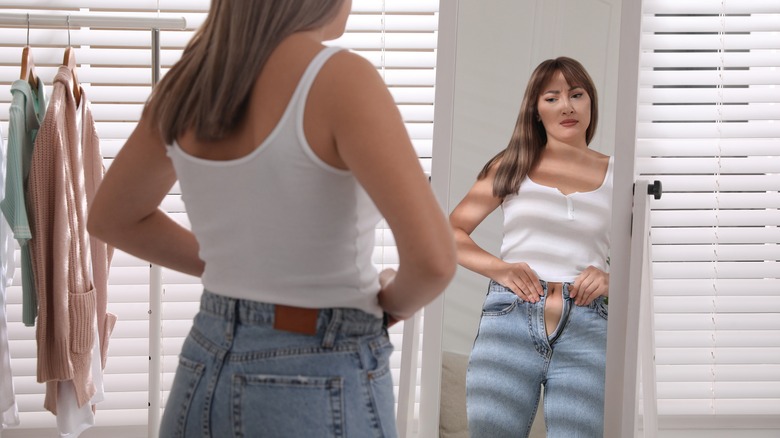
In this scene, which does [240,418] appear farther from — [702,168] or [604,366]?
[702,168]

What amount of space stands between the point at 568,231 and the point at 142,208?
1086 mm

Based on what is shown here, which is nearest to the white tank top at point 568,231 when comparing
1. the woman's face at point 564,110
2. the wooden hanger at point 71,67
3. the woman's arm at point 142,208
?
the woman's face at point 564,110

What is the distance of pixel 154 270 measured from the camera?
7.25ft

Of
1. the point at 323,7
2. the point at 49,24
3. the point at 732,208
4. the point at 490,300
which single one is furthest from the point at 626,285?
the point at 49,24

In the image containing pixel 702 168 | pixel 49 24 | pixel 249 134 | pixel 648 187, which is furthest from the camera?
pixel 702 168

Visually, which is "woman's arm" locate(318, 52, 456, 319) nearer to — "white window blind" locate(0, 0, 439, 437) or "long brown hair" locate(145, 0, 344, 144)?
"long brown hair" locate(145, 0, 344, 144)

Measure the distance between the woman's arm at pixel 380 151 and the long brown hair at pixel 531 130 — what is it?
43.2 inches

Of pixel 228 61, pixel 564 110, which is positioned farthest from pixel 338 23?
pixel 564 110

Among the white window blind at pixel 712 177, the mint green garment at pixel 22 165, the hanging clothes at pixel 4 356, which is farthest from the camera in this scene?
the white window blind at pixel 712 177

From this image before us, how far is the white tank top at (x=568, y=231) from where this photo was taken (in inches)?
75.1

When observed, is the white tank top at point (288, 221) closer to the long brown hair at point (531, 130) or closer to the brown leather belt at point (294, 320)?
the brown leather belt at point (294, 320)

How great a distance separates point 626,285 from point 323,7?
3.94ft

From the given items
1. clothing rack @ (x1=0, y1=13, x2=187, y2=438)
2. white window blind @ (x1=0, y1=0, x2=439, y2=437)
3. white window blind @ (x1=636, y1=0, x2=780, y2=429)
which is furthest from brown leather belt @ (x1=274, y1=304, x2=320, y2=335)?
white window blind @ (x1=636, y1=0, x2=780, y2=429)

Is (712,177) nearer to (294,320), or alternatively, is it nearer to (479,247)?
(479,247)
